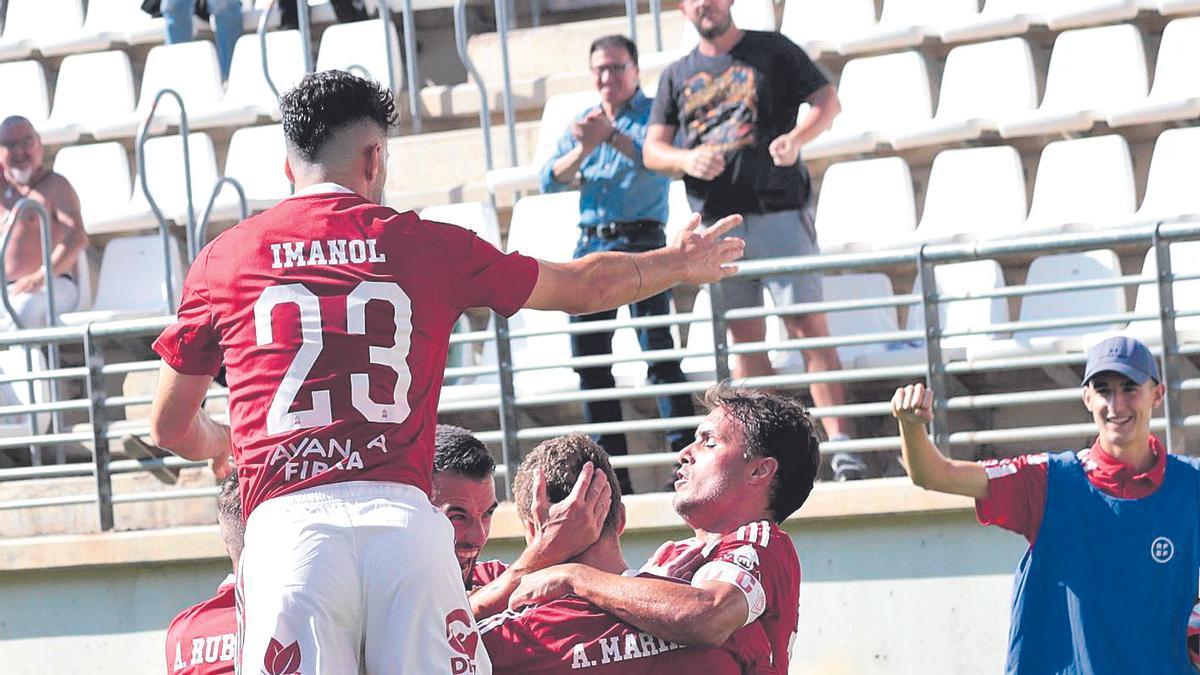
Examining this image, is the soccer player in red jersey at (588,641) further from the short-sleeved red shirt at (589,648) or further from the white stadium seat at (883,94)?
the white stadium seat at (883,94)

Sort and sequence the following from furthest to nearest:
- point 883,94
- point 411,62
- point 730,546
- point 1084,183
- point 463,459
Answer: point 411,62, point 883,94, point 1084,183, point 463,459, point 730,546

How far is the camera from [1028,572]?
17.5 feet

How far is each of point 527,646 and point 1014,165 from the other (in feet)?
17.4

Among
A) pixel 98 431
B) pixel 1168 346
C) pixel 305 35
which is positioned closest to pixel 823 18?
pixel 305 35

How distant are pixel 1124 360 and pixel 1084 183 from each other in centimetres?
316

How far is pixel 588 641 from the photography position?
3.61 metres

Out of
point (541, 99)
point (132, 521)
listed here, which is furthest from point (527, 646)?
point (541, 99)

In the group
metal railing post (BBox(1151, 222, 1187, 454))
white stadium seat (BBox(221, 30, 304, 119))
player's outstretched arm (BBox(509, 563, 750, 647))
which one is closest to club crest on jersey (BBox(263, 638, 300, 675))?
player's outstretched arm (BBox(509, 563, 750, 647))

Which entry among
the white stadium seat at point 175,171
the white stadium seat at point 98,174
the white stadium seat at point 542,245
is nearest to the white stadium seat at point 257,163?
the white stadium seat at point 175,171

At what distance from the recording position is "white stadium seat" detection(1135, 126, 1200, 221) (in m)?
7.89

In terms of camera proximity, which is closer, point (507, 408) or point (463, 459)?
point (463, 459)

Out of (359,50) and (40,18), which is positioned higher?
(40,18)

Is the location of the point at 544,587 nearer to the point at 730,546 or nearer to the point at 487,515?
the point at 730,546

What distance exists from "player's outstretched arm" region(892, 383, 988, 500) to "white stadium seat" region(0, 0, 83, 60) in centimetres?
786
